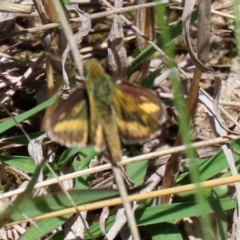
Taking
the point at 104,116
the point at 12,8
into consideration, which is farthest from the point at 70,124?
the point at 12,8

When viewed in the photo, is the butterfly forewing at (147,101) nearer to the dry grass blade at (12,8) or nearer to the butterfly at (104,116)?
the butterfly at (104,116)

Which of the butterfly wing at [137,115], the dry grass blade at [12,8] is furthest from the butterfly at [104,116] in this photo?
the dry grass blade at [12,8]

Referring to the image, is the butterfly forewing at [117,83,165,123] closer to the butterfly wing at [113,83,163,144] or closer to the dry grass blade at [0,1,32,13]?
the butterfly wing at [113,83,163,144]

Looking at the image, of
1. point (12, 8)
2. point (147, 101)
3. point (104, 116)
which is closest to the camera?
point (104, 116)

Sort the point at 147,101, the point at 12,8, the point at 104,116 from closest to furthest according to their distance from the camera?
the point at 104,116 → the point at 147,101 → the point at 12,8

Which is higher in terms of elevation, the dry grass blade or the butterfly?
the dry grass blade

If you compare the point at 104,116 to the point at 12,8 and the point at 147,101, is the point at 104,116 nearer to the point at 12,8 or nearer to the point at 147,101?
the point at 147,101

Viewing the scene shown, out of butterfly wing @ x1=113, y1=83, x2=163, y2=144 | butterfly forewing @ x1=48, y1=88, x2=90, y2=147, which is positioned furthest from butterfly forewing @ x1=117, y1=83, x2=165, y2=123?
butterfly forewing @ x1=48, y1=88, x2=90, y2=147

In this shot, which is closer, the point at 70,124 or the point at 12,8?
the point at 70,124
